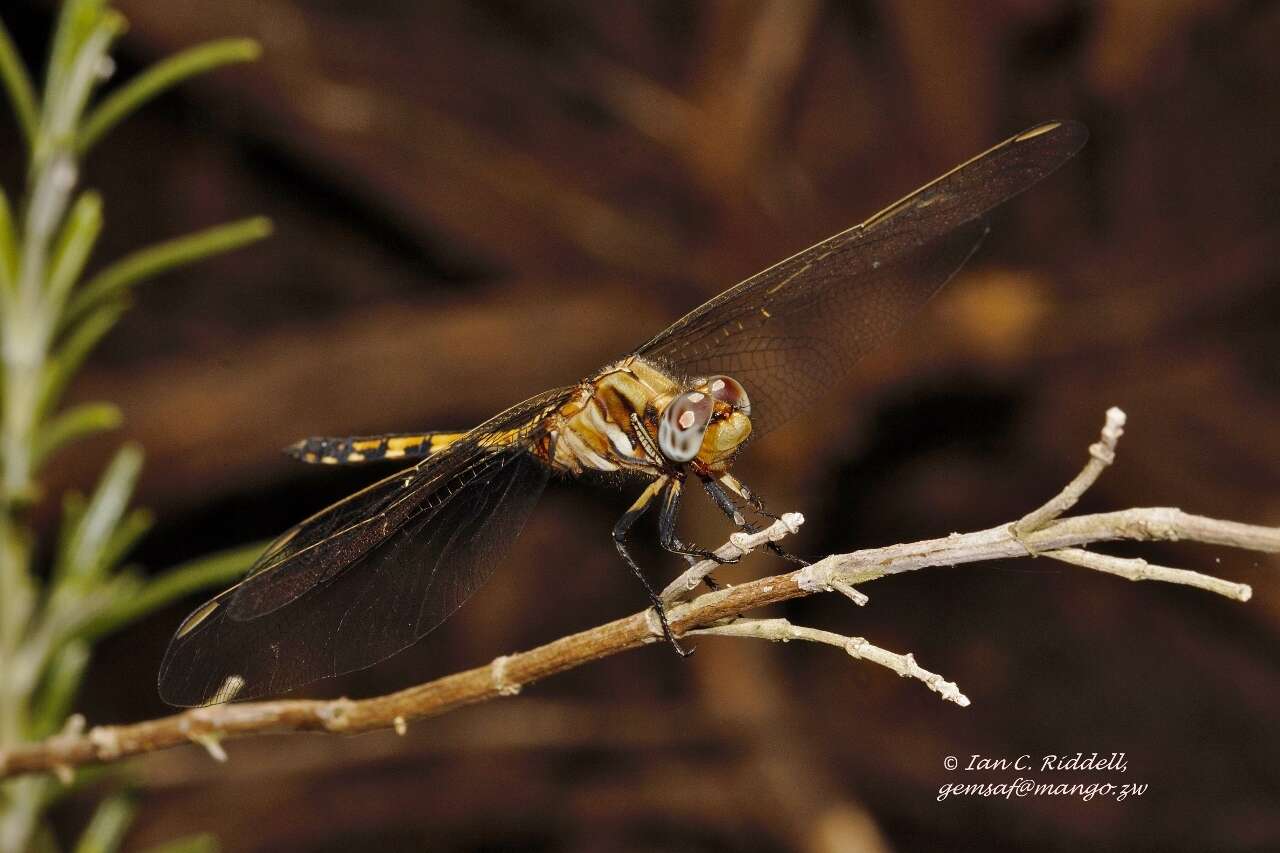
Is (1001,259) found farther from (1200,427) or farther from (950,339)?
(1200,427)

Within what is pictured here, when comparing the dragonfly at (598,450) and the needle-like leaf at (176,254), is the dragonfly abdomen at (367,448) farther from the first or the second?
the needle-like leaf at (176,254)

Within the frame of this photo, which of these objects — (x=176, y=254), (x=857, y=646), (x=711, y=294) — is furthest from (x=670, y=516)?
(x=711, y=294)

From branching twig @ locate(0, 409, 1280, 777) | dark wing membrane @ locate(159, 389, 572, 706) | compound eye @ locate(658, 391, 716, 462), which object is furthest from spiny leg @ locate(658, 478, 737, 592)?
branching twig @ locate(0, 409, 1280, 777)

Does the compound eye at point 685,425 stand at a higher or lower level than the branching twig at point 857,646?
higher

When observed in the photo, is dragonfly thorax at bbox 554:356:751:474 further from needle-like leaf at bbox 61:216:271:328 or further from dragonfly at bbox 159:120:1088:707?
needle-like leaf at bbox 61:216:271:328

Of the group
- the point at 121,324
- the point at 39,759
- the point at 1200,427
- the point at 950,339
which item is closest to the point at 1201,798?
the point at 1200,427

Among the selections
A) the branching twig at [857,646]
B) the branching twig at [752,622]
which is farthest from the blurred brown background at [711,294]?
the branching twig at [857,646]

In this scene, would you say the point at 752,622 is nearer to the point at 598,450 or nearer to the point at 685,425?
the point at 685,425

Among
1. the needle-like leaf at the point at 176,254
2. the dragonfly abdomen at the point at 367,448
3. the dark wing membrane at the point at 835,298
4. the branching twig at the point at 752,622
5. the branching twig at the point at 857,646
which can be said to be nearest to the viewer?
the branching twig at the point at 752,622
